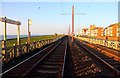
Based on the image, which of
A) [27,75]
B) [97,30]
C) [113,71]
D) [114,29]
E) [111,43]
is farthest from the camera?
[97,30]

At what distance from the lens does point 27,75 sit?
31.9 ft

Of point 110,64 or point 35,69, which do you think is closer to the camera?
point 35,69

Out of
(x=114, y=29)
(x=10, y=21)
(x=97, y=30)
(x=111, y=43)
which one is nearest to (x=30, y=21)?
(x=10, y=21)

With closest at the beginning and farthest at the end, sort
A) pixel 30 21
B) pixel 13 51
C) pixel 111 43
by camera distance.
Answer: pixel 13 51, pixel 30 21, pixel 111 43

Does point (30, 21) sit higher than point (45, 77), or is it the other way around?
point (30, 21)

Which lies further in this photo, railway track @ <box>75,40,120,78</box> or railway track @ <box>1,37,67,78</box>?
railway track @ <box>75,40,120,78</box>

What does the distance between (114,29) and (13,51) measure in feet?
323

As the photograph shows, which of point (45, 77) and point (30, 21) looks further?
point (30, 21)

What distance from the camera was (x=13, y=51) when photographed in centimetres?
1620

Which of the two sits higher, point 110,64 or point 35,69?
point 35,69

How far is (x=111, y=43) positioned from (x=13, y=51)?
73.4 ft

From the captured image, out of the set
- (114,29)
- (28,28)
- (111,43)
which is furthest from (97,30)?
(28,28)

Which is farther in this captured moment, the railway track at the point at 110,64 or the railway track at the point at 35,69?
the railway track at the point at 110,64

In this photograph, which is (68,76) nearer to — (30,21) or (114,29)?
(30,21)
